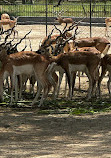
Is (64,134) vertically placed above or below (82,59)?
below

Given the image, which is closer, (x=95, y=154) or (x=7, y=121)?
(x=95, y=154)

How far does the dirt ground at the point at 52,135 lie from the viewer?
7.07 metres

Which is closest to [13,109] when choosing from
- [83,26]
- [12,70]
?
[12,70]

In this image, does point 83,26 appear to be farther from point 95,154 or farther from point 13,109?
point 95,154

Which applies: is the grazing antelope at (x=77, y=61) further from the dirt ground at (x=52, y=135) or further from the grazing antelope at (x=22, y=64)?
the dirt ground at (x=52, y=135)

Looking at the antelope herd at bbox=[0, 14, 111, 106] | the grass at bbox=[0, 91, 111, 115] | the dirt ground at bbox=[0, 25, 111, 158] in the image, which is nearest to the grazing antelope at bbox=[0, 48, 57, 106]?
the antelope herd at bbox=[0, 14, 111, 106]

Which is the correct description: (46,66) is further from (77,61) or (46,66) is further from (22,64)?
(77,61)

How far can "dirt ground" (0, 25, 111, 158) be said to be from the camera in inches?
278

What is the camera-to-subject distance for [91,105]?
11.3 m

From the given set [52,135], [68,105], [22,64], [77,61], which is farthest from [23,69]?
[52,135]

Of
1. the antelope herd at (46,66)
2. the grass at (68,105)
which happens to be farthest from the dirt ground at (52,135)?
the antelope herd at (46,66)

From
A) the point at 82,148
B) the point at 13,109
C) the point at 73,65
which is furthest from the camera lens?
the point at 73,65

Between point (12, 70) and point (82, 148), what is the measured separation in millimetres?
4053

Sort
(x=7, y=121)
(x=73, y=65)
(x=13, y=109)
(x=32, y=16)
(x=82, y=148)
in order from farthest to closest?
(x=32, y=16) → (x=73, y=65) → (x=13, y=109) → (x=7, y=121) → (x=82, y=148)
